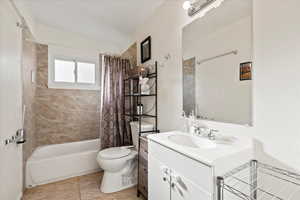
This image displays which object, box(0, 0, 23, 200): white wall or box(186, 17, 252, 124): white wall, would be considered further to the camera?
box(0, 0, 23, 200): white wall

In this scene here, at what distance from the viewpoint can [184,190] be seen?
943 mm

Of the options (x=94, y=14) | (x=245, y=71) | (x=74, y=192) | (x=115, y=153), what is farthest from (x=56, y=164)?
(x=245, y=71)

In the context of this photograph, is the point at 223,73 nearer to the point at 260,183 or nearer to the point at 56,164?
the point at 260,183

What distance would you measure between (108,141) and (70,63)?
1.70m

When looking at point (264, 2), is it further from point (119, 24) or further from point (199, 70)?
point (119, 24)

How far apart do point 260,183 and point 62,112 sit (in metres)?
2.93

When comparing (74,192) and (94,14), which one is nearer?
(74,192)

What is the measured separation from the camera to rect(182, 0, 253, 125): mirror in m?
1.05

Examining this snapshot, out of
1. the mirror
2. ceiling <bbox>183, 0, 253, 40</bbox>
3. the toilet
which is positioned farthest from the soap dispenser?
the toilet

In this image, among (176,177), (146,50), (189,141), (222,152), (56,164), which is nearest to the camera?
(222,152)

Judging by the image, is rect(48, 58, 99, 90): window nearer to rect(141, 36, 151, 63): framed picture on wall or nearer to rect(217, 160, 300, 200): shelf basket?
rect(141, 36, 151, 63): framed picture on wall

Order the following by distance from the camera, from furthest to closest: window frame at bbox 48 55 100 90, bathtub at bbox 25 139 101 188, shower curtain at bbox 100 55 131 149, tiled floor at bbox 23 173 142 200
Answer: window frame at bbox 48 55 100 90, shower curtain at bbox 100 55 131 149, bathtub at bbox 25 139 101 188, tiled floor at bbox 23 173 142 200

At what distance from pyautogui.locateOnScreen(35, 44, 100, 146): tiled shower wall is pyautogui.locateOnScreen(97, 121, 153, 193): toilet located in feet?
3.66

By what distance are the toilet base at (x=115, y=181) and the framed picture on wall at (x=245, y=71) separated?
1.74m
